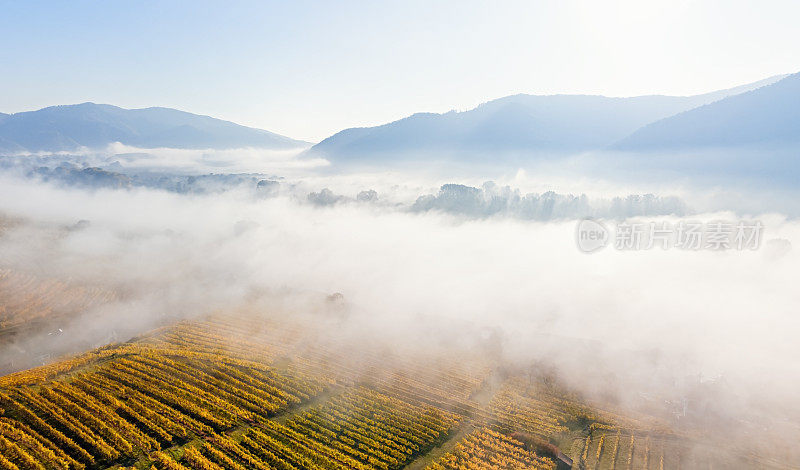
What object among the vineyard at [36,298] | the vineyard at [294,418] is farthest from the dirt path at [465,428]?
the vineyard at [36,298]

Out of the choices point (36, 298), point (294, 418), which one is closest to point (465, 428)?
point (294, 418)

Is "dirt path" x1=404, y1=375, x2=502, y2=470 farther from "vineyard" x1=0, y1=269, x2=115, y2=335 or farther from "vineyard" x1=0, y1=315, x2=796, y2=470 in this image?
"vineyard" x1=0, y1=269, x2=115, y2=335

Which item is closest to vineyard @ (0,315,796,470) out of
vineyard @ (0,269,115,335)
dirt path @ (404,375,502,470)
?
dirt path @ (404,375,502,470)

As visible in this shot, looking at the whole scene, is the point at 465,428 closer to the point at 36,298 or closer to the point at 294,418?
the point at 294,418

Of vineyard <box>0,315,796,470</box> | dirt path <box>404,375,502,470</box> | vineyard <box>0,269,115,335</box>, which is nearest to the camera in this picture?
vineyard <box>0,315,796,470</box>

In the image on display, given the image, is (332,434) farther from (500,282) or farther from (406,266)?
(406,266)

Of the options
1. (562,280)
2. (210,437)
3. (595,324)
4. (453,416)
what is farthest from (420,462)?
(562,280)

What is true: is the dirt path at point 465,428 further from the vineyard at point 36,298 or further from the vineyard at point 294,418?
the vineyard at point 36,298

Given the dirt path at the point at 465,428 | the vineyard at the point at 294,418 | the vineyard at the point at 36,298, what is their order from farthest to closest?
1. the vineyard at the point at 36,298
2. the dirt path at the point at 465,428
3. the vineyard at the point at 294,418
